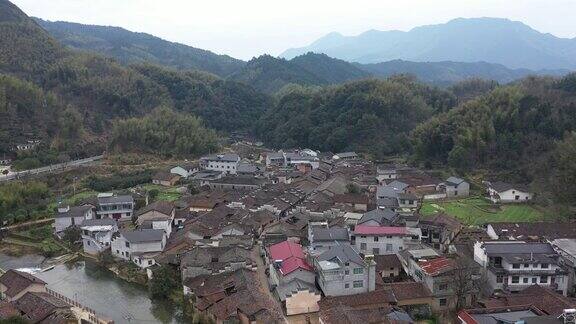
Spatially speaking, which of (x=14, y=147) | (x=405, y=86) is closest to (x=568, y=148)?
(x=405, y=86)

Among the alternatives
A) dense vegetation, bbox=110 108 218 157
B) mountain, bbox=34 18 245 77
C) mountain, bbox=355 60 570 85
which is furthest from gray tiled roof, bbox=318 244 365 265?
mountain, bbox=355 60 570 85

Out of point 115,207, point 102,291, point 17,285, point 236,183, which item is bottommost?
point 102,291

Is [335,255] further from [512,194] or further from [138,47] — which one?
[138,47]

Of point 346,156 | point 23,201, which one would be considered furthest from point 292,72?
point 23,201

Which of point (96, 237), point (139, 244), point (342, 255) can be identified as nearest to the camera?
point (342, 255)

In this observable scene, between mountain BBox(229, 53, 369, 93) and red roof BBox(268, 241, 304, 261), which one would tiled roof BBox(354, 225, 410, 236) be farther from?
mountain BBox(229, 53, 369, 93)

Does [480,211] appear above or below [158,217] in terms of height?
below
